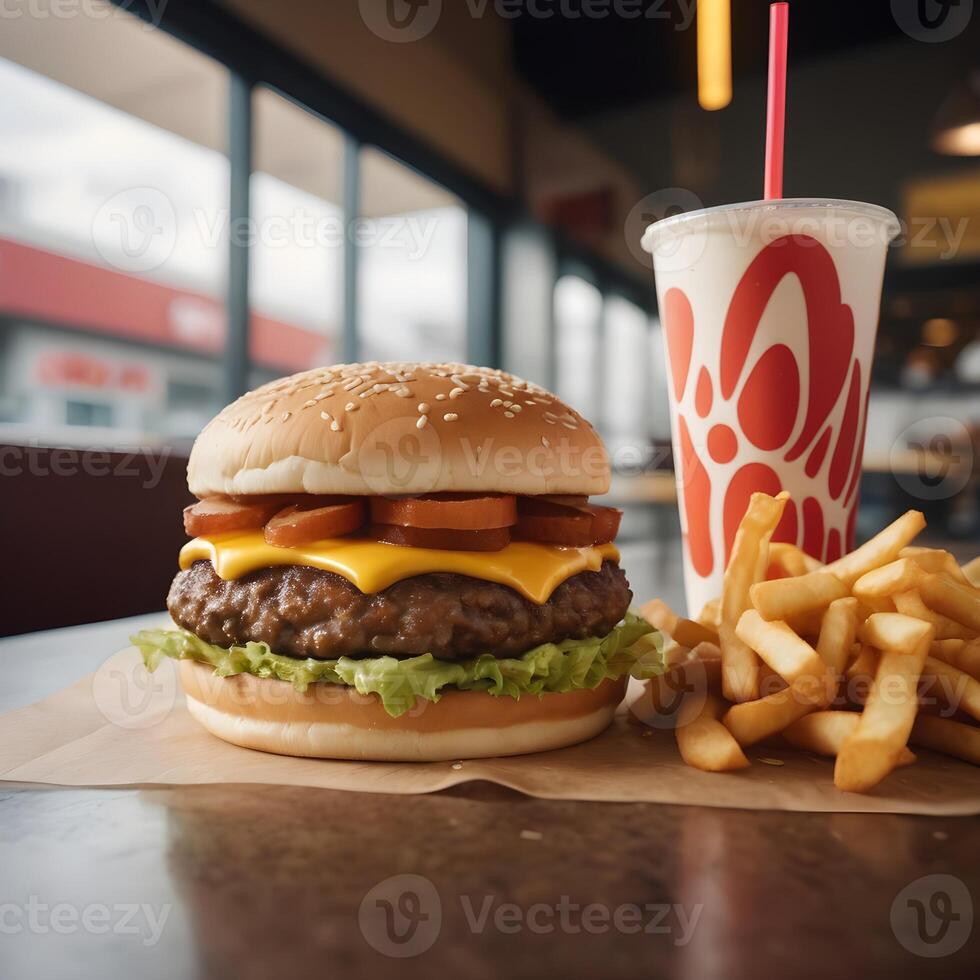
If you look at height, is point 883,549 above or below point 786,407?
below

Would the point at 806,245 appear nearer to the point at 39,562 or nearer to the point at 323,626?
the point at 323,626

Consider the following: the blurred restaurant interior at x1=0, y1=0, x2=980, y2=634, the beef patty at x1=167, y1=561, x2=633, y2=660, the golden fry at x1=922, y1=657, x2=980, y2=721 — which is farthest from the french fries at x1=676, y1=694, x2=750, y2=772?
the blurred restaurant interior at x1=0, y1=0, x2=980, y2=634

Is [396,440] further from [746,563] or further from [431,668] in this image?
[746,563]

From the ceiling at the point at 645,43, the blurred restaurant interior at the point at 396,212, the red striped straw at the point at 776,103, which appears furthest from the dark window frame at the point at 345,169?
the red striped straw at the point at 776,103

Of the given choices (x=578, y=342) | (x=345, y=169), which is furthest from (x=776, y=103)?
(x=578, y=342)

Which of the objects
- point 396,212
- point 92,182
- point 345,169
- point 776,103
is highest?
point 396,212

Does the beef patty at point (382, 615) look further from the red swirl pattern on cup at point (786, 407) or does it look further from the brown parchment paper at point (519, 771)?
the red swirl pattern on cup at point (786, 407)

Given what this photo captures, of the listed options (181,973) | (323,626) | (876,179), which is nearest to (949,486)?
(876,179)
